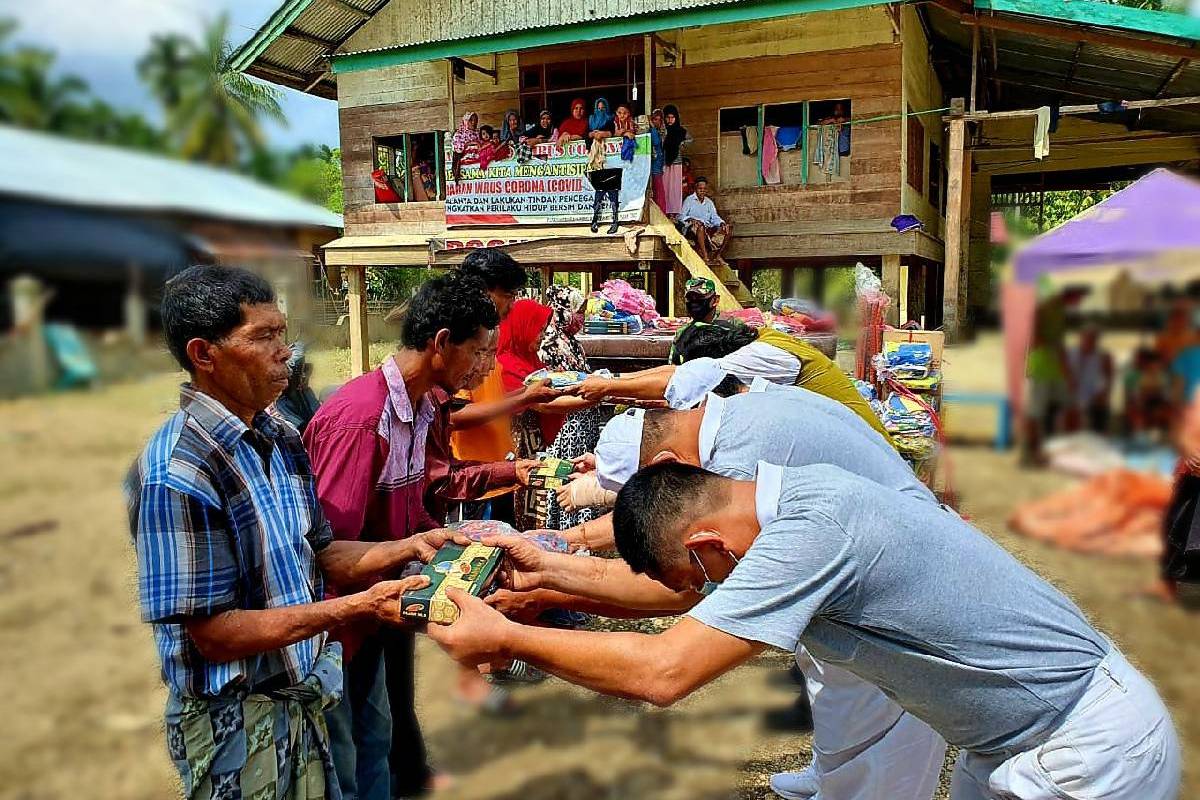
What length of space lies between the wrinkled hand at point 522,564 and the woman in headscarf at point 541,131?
943cm

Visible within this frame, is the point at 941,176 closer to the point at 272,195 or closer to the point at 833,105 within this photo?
the point at 833,105

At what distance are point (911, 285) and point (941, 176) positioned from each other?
216 centimetres

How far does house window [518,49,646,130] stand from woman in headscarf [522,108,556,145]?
0.47 metres

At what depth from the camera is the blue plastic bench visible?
38.6 feet

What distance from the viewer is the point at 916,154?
39.2 ft

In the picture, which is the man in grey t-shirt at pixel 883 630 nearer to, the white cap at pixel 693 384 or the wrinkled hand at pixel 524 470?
the white cap at pixel 693 384

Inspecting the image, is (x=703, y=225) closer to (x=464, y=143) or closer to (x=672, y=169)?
(x=672, y=169)

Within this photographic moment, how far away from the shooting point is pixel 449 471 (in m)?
3.11

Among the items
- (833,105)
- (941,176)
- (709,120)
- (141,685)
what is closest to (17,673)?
(141,685)

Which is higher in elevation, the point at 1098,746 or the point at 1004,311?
the point at 1004,311

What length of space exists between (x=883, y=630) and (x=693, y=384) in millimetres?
1711

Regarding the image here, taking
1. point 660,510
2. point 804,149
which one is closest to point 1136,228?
point 804,149

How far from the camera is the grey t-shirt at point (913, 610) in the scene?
1.53 meters

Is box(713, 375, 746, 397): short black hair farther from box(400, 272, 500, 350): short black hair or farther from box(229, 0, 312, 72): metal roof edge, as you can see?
box(229, 0, 312, 72): metal roof edge
